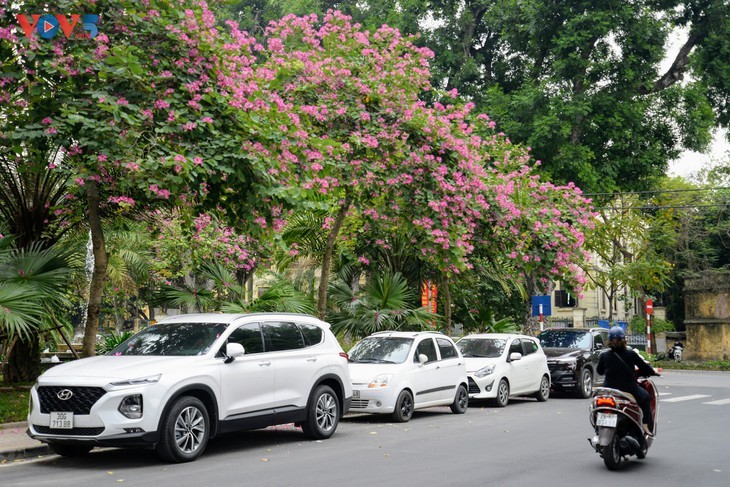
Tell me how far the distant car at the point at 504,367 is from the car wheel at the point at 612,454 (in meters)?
9.42

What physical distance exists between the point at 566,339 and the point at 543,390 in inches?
118

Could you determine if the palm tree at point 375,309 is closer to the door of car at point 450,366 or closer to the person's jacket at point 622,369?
the door of car at point 450,366

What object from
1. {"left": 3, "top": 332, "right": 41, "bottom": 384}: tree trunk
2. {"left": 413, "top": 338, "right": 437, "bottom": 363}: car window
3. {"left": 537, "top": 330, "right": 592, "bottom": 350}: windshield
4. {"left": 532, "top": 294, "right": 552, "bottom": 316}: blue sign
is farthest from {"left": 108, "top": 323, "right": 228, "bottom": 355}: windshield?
{"left": 532, "top": 294, "right": 552, "bottom": 316}: blue sign

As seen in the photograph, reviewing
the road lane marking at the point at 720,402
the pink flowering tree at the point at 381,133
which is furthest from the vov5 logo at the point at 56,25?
the road lane marking at the point at 720,402

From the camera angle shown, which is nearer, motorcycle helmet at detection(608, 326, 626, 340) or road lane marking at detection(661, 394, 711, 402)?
motorcycle helmet at detection(608, 326, 626, 340)

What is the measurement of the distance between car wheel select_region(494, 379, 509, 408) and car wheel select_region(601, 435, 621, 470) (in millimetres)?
9715

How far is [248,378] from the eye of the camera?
39.5 feet

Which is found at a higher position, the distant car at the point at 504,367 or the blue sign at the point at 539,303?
the blue sign at the point at 539,303

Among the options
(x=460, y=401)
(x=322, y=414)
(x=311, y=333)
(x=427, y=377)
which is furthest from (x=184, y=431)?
(x=460, y=401)

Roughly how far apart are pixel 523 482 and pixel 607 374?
207 centimetres

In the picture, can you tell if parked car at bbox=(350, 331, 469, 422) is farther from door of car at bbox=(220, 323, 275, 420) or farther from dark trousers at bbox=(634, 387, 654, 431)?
dark trousers at bbox=(634, 387, 654, 431)

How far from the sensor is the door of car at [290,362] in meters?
12.7

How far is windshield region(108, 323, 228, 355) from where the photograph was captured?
38.8 ft

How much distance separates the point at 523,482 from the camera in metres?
9.77
